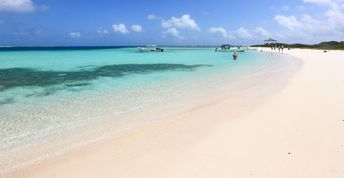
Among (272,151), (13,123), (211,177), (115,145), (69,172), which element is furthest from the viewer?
(13,123)

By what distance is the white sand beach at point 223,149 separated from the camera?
4031mm

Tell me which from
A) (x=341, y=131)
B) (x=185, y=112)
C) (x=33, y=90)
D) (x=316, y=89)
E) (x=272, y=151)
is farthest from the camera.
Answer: (x=33, y=90)

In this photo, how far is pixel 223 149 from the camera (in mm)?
4824

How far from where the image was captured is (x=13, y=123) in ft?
21.8

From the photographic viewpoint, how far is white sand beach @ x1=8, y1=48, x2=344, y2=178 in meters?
4.03

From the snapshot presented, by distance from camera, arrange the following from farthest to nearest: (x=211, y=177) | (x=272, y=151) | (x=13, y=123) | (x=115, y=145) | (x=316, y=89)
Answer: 1. (x=316, y=89)
2. (x=13, y=123)
3. (x=115, y=145)
4. (x=272, y=151)
5. (x=211, y=177)

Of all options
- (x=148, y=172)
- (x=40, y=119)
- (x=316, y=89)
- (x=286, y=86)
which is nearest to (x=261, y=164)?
(x=148, y=172)

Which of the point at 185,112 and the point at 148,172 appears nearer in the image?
the point at 148,172

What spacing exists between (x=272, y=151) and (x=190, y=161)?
1.38m

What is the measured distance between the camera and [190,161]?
438 centimetres

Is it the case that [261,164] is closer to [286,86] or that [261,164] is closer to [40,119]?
[40,119]

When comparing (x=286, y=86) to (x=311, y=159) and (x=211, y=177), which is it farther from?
(x=211, y=177)

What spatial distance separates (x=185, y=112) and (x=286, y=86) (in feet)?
19.4

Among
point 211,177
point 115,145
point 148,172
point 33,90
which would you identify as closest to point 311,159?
point 211,177
